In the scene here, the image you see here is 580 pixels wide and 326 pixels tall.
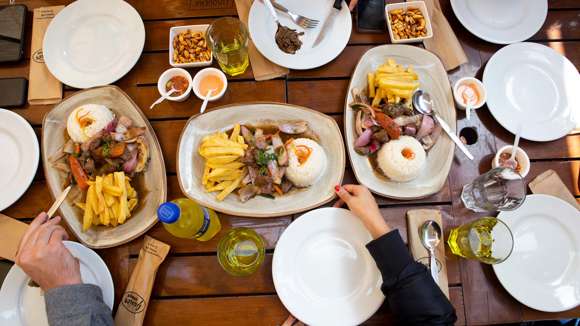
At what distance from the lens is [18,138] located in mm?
1787

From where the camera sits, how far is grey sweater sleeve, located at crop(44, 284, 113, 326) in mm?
1353

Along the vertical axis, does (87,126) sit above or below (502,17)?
below

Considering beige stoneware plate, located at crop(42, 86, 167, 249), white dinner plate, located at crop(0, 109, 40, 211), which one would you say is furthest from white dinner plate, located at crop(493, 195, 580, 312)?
white dinner plate, located at crop(0, 109, 40, 211)

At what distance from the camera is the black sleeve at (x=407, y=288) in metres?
1.35

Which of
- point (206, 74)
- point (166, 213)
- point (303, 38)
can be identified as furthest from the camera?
point (303, 38)

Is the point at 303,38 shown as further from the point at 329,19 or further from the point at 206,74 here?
the point at 206,74

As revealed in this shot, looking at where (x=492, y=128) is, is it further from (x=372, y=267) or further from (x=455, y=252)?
(x=372, y=267)

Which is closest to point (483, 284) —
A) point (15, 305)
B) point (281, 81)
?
point (281, 81)

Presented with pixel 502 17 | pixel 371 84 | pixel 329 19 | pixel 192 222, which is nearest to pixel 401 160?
pixel 371 84

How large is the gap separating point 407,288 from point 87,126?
5.30ft

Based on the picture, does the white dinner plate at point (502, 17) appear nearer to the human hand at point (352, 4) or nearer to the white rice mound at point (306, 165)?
the human hand at point (352, 4)

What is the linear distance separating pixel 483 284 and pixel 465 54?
1.21 m

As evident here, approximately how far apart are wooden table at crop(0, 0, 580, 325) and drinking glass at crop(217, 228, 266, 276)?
Result: 0.05m

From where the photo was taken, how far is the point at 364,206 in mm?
1559
